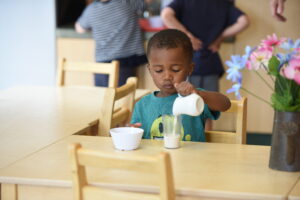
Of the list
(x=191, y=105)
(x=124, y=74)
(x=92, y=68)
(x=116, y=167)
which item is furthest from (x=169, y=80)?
(x=124, y=74)

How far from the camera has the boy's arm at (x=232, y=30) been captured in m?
3.88

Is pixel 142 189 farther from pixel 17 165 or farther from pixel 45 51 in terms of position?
pixel 45 51

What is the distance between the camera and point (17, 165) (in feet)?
4.88

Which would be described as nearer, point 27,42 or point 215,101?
point 215,101

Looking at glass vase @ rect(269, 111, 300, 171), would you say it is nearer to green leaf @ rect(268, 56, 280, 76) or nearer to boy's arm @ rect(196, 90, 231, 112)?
green leaf @ rect(268, 56, 280, 76)

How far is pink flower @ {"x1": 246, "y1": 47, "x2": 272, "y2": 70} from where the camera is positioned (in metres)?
1.41

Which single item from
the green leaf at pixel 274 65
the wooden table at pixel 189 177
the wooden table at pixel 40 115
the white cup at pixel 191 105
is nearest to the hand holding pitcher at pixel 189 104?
the white cup at pixel 191 105

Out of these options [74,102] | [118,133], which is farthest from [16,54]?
[118,133]

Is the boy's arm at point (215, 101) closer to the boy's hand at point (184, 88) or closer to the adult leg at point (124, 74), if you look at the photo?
the boy's hand at point (184, 88)

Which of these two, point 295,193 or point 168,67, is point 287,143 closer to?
point 295,193

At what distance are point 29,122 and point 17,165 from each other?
24.9 inches

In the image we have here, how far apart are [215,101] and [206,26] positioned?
203 centimetres

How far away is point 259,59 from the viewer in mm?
1420

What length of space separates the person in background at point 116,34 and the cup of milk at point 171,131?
7.56 ft
